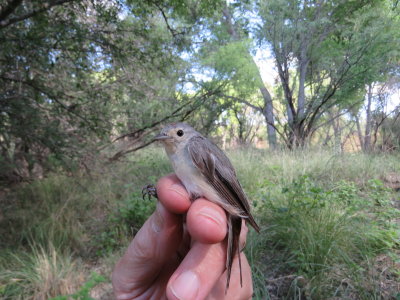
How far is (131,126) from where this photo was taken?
18.8 feet

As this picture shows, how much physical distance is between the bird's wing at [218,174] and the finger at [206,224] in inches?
9.1

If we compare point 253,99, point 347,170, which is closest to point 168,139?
point 347,170

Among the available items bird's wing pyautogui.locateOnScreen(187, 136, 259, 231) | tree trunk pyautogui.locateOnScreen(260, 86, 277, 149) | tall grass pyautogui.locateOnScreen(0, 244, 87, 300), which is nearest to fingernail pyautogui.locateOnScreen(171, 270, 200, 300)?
bird's wing pyautogui.locateOnScreen(187, 136, 259, 231)

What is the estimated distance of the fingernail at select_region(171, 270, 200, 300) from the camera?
1.40 meters

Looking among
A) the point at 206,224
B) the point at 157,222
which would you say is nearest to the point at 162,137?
the point at 157,222

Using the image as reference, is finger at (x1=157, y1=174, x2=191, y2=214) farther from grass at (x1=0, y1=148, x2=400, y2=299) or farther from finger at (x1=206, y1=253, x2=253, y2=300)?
grass at (x1=0, y1=148, x2=400, y2=299)

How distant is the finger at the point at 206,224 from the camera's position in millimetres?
1511

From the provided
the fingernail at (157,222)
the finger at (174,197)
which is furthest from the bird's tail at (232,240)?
the fingernail at (157,222)

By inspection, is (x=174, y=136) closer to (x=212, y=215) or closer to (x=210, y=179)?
(x=210, y=179)

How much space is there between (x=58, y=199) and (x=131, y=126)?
6.61 feet

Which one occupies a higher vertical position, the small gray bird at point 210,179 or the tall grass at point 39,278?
the small gray bird at point 210,179

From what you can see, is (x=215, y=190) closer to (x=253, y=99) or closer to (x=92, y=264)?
(x=92, y=264)

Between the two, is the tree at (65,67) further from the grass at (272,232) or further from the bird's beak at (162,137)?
the bird's beak at (162,137)

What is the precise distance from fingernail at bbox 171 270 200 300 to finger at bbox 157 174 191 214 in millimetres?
407
